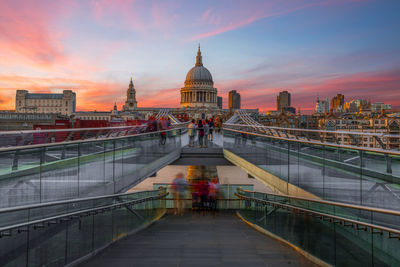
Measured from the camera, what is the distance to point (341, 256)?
4918 mm

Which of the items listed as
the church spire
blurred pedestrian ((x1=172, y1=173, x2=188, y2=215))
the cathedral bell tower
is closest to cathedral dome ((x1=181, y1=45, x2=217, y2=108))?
the church spire

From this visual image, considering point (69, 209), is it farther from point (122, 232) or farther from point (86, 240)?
point (122, 232)

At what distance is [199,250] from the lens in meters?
6.18

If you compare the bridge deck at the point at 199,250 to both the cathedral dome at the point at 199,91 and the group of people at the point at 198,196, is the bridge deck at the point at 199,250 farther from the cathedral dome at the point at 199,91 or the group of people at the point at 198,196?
the cathedral dome at the point at 199,91

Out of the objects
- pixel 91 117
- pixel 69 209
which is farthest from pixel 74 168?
pixel 91 117

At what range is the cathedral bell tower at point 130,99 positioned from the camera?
157 meters

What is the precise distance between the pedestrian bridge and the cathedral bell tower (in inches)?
5967

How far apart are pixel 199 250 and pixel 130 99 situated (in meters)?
158

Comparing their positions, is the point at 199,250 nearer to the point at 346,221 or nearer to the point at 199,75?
the point at 346,221

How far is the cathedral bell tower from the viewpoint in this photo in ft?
516

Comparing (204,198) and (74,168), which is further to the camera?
(204,198)

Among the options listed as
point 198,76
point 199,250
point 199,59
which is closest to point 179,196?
point 199,250

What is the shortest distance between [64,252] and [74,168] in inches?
60.8

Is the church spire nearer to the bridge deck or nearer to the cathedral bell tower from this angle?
the cathedral bell tower
